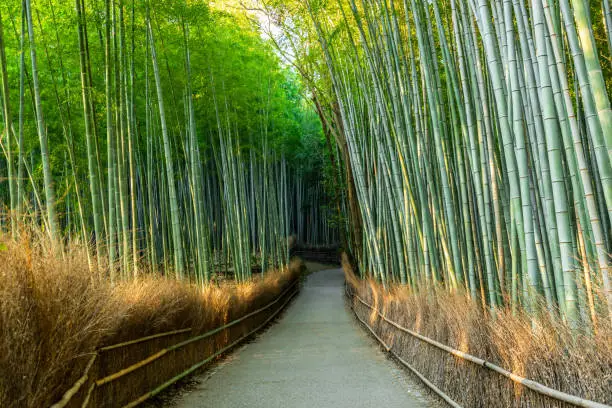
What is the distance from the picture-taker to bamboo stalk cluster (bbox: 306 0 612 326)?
7.51 ft

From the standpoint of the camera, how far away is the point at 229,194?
9.62m

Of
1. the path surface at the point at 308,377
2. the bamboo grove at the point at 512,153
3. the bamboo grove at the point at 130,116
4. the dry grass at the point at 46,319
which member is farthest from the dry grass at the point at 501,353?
the bamboo grove at the point at 130,116

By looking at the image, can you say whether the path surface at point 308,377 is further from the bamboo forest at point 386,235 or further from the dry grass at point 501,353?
the dry grass at point 501,353

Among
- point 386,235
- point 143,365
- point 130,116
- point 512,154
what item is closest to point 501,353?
point 512,154

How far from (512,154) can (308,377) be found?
2470 mm

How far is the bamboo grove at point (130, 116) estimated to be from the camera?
4980mm

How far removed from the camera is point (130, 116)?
676 cm

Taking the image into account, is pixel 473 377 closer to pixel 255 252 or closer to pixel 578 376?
pixel 578 376

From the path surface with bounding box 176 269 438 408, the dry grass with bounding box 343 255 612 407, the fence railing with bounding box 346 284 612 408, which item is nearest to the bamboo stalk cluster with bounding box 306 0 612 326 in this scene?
the dry grass with bounding box 343 255 612 407

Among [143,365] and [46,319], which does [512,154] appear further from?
[143,365]

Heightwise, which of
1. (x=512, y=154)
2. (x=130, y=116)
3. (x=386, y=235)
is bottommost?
(x=386, y=235)

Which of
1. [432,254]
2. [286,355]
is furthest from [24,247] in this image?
[286,355]

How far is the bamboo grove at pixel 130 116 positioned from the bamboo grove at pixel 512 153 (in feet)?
6.81

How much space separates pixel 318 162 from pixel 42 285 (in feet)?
60.5
